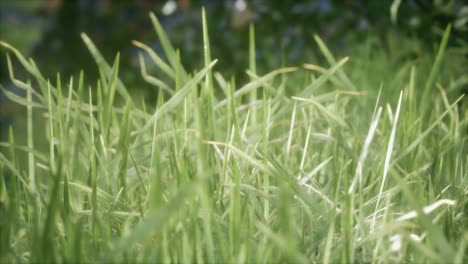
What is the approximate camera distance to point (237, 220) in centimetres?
54

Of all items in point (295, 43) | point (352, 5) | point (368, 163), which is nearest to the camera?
point (368, 163)

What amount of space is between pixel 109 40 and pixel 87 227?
2.28m

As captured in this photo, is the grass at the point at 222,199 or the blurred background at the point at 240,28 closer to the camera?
the grass at the point at 222,199

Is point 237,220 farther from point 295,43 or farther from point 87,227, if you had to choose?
point 295,43

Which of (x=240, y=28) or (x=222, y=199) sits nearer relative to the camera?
(x=222, y=199)

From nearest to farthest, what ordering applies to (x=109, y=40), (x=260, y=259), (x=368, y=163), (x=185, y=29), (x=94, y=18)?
(x=260, y=259) < (x=368, y=163) < (x=185, y=29) < (x=109, y=40) < (x=94, y=18)

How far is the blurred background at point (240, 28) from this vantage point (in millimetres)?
1531

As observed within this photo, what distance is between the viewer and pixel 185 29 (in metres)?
2.26

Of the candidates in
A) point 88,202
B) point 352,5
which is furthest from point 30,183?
point 352,5

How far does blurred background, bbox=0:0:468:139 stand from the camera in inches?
60.3

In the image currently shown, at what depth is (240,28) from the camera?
2189mm

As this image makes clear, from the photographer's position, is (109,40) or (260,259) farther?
(109,40)

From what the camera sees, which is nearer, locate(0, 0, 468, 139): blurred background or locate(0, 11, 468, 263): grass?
locate(0, 11, 468, 263): grass

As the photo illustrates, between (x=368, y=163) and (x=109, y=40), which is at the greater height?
(x=109, y=40)
